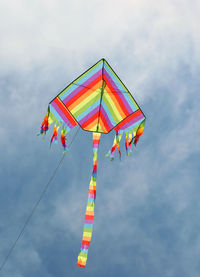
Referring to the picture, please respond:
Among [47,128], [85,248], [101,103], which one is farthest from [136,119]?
[85,248]

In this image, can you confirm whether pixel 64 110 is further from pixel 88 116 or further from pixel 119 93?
pixel 119 93

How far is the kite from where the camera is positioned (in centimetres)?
982

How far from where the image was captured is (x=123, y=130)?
10.2 meters

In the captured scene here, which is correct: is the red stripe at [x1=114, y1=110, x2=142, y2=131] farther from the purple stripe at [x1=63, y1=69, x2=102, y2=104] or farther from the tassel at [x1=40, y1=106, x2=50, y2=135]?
the tassel at [x1=40, y1=106, x2=50, y2=135]

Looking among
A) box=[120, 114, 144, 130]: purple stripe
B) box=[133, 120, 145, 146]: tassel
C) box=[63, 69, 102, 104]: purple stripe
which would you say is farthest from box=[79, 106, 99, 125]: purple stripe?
box=[133, 120, 145, 146]: tassel

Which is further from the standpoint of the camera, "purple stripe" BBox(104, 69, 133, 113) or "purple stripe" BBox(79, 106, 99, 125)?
"purple stripe" BBox(79, 106, 99, 125)

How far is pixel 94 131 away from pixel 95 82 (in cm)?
144

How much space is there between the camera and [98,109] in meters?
10.2

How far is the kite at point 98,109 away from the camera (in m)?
9.82

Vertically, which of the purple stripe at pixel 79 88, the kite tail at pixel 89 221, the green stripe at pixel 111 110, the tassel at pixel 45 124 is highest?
the purple stripe at pixel 79 88

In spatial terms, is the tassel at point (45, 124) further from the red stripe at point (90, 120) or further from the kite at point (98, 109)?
the red stripe at point (90, 120)

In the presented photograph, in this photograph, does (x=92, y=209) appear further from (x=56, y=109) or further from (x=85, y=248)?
(x=56, y=109)

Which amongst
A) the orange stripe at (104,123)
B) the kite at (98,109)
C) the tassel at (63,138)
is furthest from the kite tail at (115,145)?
the tassel at (63,138)

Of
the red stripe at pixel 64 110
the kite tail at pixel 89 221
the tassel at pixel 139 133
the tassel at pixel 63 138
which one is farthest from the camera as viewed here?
Answer: the tassel at pixel 139 133
